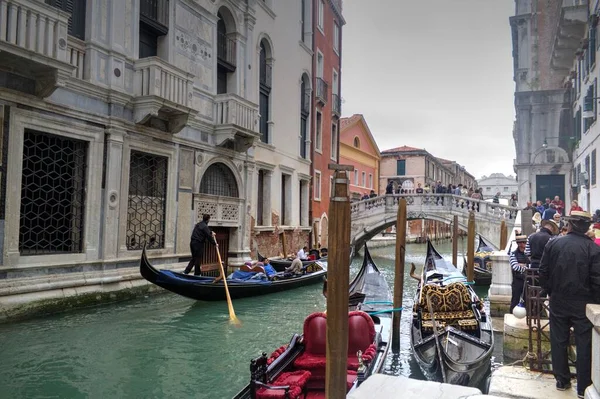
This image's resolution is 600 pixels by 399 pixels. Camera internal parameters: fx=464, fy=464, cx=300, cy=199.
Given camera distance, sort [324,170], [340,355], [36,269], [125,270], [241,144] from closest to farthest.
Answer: [340,355] < [36,269] < [125,270] < [241,144] < [324,170]

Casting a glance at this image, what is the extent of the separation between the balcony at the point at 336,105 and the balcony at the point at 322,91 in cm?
90

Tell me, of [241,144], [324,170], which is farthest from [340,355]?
[324,170]

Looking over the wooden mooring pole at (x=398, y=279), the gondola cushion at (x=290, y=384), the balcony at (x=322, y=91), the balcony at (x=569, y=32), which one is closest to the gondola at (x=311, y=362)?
the gondola cushion at (x=290, y=384)

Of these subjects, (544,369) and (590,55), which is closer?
(544,369)

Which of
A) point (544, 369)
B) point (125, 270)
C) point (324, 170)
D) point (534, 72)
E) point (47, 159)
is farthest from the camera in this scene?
point (534, 72)

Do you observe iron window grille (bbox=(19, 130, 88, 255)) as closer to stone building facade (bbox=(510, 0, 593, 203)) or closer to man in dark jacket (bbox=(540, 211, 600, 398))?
→ man in dark jacket (bbox=(540, 211, 600, 398))

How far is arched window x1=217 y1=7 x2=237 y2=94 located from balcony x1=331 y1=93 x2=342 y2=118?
6.32 m

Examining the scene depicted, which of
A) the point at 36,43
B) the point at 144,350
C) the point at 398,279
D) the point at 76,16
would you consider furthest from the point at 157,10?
the point at 398,279

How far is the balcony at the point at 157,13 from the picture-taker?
7570 mm

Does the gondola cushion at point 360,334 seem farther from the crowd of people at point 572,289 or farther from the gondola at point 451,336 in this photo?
the crowd of people at point 572,289

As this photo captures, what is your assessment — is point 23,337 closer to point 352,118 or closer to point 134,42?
point 134,42

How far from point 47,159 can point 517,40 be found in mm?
17022

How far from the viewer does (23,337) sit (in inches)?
191

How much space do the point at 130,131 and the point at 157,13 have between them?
7.36 feet
